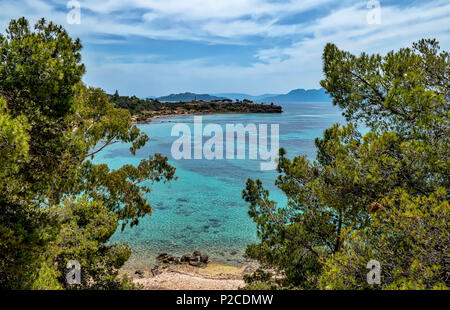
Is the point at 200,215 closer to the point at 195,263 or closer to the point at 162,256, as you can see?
the point at 162,256

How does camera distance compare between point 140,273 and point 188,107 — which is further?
point 188,107

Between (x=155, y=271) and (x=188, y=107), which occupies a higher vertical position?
(x=188, y=107)

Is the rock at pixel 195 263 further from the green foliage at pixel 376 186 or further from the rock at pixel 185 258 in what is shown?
the green foliage at pixel 376 186

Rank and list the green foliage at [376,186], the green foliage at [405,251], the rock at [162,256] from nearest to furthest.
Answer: the green foliage at [405,251], the green foliage at [376,186], the rock at [162,256]

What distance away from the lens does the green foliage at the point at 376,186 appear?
12.4 ft

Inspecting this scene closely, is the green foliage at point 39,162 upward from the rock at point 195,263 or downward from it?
upward

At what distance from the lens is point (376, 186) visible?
5.21 m

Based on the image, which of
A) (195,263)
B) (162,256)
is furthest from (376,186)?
(162,256)

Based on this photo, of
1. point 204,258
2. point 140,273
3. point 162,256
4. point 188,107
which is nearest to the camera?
point 140,273

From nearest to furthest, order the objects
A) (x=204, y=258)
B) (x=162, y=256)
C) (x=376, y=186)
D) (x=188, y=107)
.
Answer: (x=376, y=186) < (x=204, y=258) < (x=162, y=256) < (x=188, y=107)

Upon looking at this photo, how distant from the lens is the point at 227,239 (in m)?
17.8

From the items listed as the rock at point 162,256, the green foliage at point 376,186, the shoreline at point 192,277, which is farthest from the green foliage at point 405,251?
the rock at point 162,256

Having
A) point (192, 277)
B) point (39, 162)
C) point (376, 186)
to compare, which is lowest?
point (192, 277)
